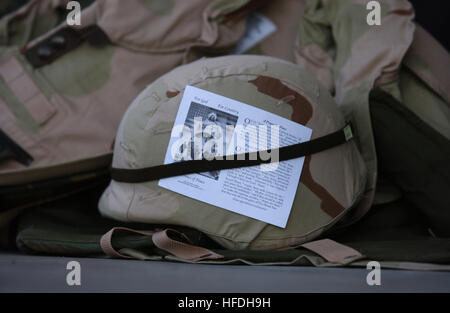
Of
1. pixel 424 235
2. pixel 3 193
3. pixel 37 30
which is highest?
pixel 37 30

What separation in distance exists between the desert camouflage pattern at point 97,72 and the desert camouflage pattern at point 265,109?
0.19 m

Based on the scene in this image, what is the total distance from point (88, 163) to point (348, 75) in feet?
1.75

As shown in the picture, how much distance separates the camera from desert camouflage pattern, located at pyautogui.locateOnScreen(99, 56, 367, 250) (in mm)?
697

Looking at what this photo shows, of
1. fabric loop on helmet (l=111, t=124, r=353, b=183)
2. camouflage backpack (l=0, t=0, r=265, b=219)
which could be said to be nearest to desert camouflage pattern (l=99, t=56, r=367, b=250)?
fabric loop on helmet (l=111, t=124, r=353, b=183)

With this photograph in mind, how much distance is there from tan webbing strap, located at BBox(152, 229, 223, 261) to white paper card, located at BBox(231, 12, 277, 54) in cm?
50

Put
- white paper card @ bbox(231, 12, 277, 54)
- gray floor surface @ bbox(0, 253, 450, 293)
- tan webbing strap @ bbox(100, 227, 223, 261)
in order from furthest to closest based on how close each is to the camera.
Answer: white paper card @ bbox(231, 12, 277, 54) → tan webbing strap @ bbox(100, 227, 223, 261) → gray floor surface @ bbox(0, 253, 450, 293)

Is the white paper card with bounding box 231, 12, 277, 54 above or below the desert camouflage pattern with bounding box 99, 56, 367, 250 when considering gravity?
above

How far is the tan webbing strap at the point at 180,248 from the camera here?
0.67 m

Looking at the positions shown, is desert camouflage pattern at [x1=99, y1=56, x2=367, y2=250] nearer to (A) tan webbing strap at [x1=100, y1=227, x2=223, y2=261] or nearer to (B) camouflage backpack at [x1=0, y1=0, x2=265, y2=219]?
(A) tan webbing strap at [x1=100, y1=227, x2=223, y2=261]

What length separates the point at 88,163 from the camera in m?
0.89

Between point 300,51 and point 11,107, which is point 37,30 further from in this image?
point 300,51

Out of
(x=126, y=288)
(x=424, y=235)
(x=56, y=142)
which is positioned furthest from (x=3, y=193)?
(x=424, y=235)
